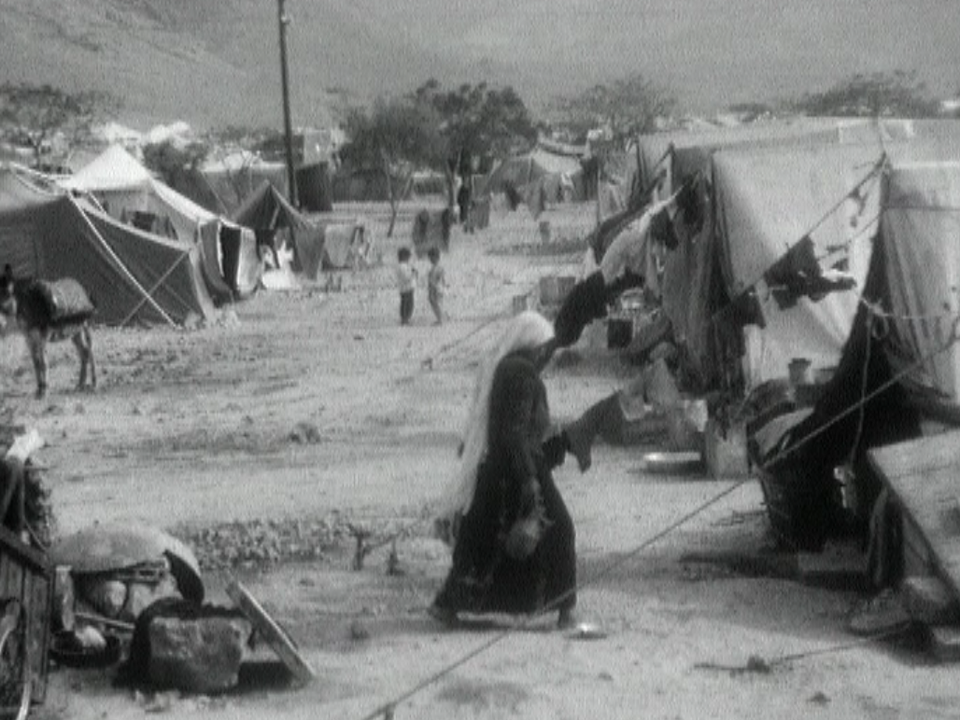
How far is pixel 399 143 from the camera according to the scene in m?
54.6

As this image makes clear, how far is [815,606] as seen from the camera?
27.9 feet

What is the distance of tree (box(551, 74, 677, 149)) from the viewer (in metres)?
70.8

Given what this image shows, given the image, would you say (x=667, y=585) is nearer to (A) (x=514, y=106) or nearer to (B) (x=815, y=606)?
(B) (x=815, y=606)

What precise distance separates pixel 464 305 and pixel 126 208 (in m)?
6.70

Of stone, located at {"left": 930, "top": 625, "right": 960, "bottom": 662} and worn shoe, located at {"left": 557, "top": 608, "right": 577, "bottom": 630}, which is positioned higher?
stone, located at {"left": 930, "top": 625, "right": 960, "bottom": 662}

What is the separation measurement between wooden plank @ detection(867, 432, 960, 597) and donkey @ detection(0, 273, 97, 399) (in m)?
10.5

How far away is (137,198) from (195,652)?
75.5 feet

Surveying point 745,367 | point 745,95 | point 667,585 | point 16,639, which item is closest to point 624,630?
point 667,585

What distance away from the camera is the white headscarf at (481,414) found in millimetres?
8094

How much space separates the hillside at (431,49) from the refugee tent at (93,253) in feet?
225

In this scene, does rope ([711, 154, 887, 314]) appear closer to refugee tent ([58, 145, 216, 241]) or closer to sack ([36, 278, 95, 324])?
sack ([36, 278, 95, 324])

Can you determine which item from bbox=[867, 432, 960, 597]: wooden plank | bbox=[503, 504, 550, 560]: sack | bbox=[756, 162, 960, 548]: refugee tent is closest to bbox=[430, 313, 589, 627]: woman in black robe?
bbox=[503, 504, 550, 560]: sack

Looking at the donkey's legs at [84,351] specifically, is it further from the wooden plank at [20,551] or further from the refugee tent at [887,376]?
the wooden plank at [20,551]

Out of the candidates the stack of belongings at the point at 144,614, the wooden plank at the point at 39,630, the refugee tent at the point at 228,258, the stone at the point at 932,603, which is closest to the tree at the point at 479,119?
the refugee tent at the point at 228,258
